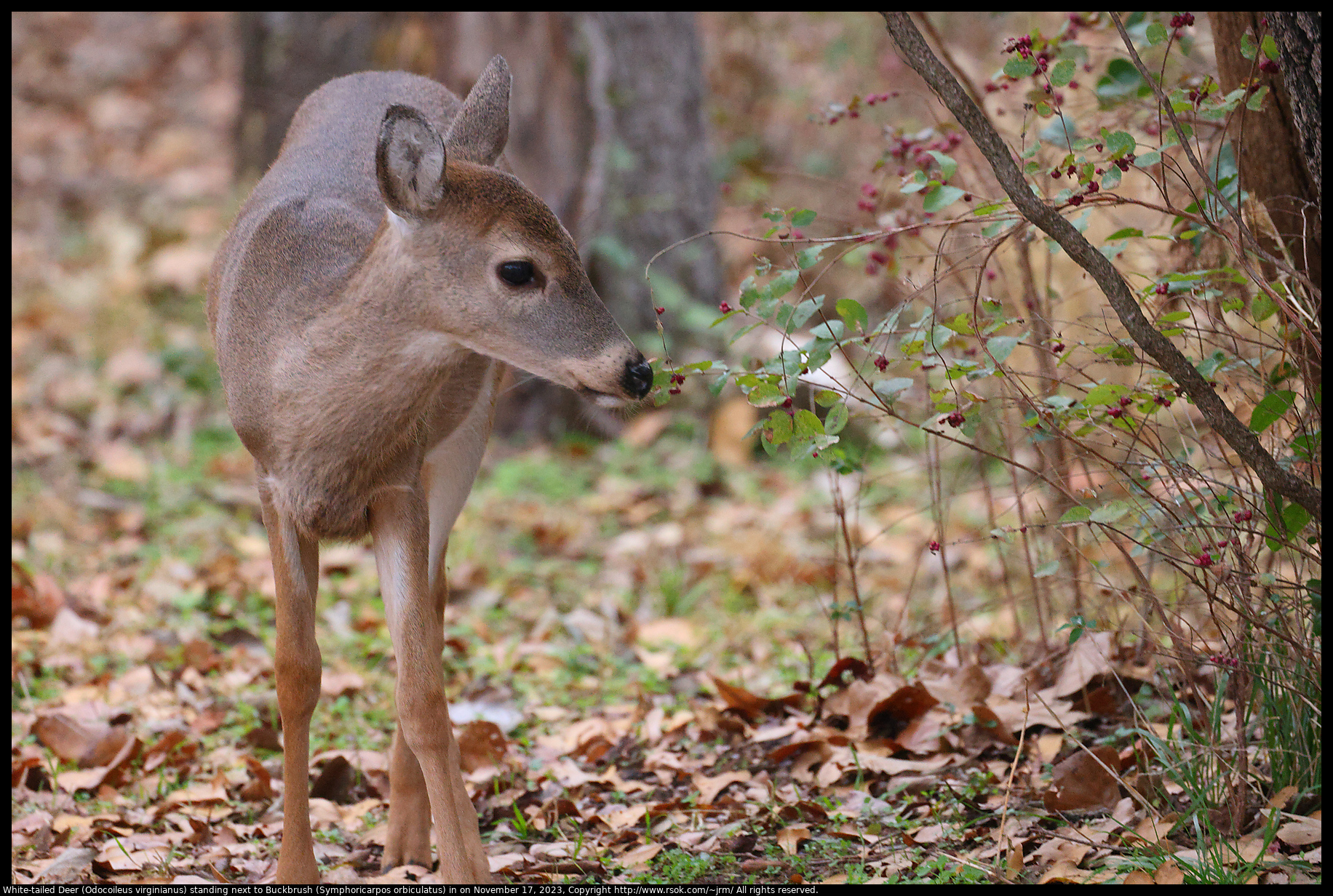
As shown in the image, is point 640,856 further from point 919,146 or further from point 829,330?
point 919,146

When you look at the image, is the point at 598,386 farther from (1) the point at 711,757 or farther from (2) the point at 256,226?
(1) the point at 711,757

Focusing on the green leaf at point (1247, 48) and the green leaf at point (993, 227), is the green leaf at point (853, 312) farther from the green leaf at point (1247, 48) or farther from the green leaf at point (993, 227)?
the green leaf at point (1247, 48)

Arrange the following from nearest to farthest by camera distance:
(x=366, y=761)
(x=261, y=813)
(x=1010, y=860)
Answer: (x=1010, y=860), (x=261, y=813), (x=366, y=761)

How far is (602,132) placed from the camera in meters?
7.94

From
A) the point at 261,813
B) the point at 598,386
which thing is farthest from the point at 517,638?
the point at 598,386

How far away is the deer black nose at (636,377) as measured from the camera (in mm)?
3002

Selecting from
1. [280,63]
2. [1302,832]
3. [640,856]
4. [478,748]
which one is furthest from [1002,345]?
[280,63]

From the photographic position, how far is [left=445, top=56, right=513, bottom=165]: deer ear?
Answer: 135 inches

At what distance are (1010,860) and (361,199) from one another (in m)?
2.42

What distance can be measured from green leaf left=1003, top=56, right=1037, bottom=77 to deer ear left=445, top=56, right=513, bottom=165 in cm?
129

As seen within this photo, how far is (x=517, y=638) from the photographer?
17.5 ft

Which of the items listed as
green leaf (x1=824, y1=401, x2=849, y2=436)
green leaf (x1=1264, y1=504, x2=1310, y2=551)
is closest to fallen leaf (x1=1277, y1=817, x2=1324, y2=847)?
green leaf (x1=1264, y1=504, x2=1310, y2=551)

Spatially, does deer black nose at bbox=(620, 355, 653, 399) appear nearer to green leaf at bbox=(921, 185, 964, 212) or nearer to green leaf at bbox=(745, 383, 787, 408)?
green leaf at bbox=(745, 383, 787, 408)

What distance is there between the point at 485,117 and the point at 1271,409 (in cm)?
206
